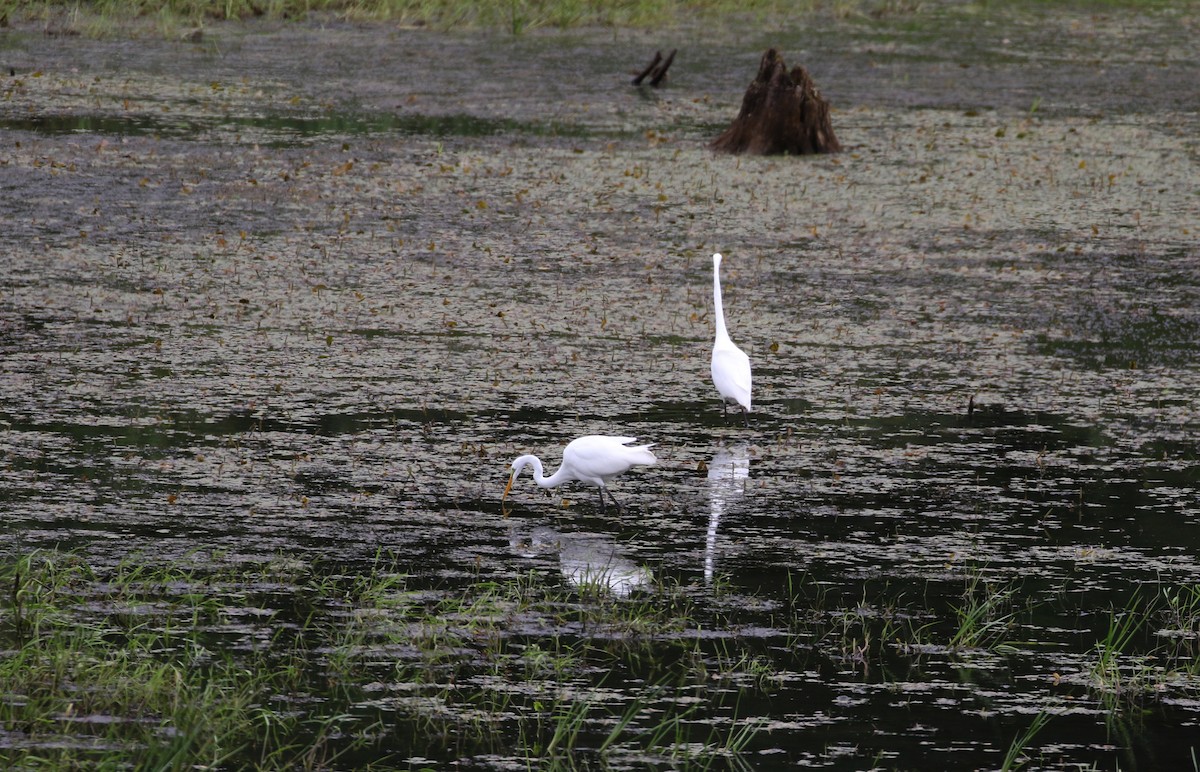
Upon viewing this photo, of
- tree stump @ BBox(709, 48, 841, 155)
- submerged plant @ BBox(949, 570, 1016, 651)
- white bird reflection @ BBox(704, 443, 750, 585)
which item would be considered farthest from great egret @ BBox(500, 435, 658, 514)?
tree stump @ BBox(709, 48, 841, 155)

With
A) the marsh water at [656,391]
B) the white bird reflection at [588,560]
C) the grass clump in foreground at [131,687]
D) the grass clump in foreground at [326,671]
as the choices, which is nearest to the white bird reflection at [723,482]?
the marsh water at [656,391]

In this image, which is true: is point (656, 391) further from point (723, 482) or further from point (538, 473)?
point (538, 473)

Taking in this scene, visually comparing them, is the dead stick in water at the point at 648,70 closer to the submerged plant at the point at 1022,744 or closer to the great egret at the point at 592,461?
the great egret at the point at 592,461

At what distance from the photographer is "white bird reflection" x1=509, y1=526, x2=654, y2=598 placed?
20.6 ft

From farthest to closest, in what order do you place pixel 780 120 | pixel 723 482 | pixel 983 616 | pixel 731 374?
pixel 780 120 < pixel 731 374 < pixel 723 482 < pixel 983 616

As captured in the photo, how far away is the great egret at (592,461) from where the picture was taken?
22.7 feet

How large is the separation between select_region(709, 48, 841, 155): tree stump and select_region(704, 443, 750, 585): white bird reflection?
312 inches

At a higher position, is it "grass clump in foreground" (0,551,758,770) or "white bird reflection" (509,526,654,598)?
"grass clump in foreground" (0,551,758,770)

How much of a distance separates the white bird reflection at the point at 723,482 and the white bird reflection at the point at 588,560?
368mm

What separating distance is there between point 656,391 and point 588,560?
Result: 96.6 inches

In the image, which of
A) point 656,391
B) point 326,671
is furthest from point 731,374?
point 326,671

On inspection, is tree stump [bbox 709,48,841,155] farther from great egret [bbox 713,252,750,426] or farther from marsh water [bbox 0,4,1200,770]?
great egret [bbox 713,252,750,426]

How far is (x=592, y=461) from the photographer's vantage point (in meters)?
6.92

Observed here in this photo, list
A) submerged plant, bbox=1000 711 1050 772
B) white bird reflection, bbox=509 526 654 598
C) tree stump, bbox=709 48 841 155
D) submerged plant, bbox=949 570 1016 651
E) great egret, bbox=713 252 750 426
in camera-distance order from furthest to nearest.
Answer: tree stump, bbox=709 48 841 155
great egret, bbox=713 252 750 426
white bird reflection, bbox=509 526 654 598
submerged plant, bbox=949 570 1016 651
submerged plant, bbox=1000 711 1050 772
